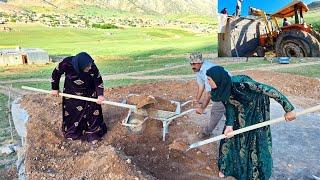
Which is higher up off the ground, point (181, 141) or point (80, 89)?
point (80, 89)

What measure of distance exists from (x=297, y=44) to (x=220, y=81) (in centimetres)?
1068

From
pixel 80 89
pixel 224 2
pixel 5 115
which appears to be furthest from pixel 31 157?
pixel 224 2

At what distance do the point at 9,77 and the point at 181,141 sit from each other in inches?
464

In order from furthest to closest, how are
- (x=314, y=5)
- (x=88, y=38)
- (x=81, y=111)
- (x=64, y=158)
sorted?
(x=88, y=38) → (x=314, y=5) → (x=81, y=111) → (x=64, y=158)

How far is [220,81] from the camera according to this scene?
13.5 feet

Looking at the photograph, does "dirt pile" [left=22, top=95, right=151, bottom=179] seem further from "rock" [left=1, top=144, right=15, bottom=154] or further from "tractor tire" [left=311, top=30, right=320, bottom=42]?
"tractor tire" [left=311, top=30, right=320, bottom=42]

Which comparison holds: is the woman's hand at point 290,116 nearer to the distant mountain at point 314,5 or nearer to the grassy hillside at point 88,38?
the distant mountain at point 314,5

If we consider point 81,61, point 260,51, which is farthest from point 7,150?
point 260,51

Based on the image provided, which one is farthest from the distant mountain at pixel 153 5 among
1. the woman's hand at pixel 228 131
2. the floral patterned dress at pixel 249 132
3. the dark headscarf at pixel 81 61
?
the woman's hand at pixel 228 131

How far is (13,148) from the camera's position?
757 centimetres

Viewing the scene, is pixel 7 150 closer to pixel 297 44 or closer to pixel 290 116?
pixel 290 116

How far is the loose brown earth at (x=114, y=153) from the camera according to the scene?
15.5 feet

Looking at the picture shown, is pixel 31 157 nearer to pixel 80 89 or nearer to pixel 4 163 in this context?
pixel 80 89

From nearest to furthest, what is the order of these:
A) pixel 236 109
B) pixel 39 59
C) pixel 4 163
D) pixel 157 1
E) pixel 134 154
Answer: pixel 236 109 → pixel 134 154 → pixel 4 163 → pixel 39 59 → pixel 157 1
